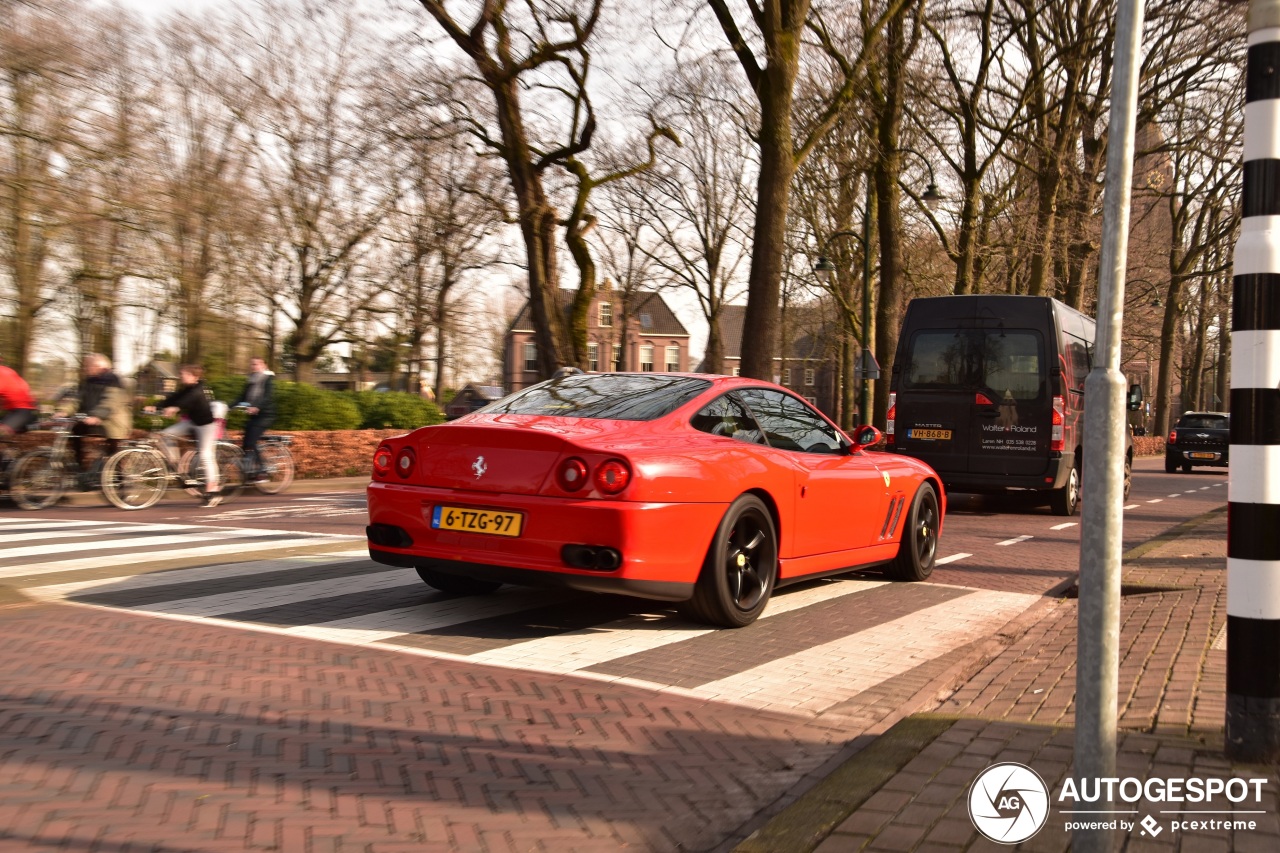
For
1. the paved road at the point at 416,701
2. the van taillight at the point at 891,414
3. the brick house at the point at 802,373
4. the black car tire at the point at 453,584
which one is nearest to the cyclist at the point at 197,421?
the paved road at the point at 416,701

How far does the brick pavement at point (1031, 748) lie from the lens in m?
3.27

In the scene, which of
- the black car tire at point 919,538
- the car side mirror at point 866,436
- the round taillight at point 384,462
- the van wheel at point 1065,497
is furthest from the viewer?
the van wheel at point 1065,497

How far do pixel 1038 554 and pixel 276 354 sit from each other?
29247 mm

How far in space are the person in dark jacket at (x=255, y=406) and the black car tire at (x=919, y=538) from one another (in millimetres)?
10355

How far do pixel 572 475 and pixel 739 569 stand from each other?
126cm

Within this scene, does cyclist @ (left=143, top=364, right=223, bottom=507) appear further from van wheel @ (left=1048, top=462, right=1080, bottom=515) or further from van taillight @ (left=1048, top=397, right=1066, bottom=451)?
van wheel @ (left=1048, top=462, right=1080, bottom=515)

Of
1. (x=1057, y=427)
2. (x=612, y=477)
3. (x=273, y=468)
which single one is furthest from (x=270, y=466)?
(x=612, y=477)

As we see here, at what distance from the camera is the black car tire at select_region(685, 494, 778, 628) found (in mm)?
6250

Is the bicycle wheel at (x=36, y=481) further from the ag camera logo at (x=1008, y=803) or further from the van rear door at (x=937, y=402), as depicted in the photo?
the ag camera logo at (x=1008, y=803)

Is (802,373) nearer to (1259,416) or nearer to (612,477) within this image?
(612,477)

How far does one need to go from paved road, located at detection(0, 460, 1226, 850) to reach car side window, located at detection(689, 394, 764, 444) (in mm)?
1111

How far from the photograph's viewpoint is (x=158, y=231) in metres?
20.6

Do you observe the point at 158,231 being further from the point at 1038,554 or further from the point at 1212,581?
the point at 1212,581

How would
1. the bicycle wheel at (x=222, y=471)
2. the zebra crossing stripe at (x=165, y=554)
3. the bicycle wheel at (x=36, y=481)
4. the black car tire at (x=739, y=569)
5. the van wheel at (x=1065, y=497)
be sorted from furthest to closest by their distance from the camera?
the van wheel at (x=1065, y=497), the bicycle wheel at (x=222, y=471), the bicycle wheel at (x=36, y=481), the zebra crossing stripe at (x=165, y=554), the black car tire at (x=739, y=569)
